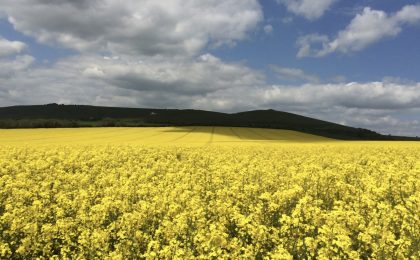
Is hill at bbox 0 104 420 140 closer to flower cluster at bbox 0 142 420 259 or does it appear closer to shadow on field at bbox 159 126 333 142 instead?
shadow on field at bbox 159 126 333 142

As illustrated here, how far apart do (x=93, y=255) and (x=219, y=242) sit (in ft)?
8.17

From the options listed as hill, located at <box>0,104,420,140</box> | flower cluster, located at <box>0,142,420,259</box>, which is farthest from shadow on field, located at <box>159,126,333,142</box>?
flower cluster, located at <box>0,142,420,259</box>

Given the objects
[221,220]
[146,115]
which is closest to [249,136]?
[221,220]

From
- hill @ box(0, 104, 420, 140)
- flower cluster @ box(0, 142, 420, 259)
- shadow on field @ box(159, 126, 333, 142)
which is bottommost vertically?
flower cluster @ box(0, 142, 420, 259)

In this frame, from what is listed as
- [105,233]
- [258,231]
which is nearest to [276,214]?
A: [258,231]

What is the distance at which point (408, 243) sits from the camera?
20.0 ft

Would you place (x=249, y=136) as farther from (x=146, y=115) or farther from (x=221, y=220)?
(x=146, y=115)

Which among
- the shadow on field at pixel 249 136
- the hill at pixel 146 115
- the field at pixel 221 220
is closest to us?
the field at pixel 221 220

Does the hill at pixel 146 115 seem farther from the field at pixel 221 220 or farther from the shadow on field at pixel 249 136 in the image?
the field at pixel 221 220

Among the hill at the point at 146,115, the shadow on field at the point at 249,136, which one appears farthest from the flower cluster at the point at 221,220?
the hill at the point at 146,115

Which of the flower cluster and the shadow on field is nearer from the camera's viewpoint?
the flower cluster

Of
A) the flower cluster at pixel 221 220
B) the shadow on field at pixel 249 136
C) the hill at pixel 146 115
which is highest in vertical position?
the hill at pixel 146 115

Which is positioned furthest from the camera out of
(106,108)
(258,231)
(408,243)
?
(106,108)

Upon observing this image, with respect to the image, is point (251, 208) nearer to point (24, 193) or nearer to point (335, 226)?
point (335, 226)
